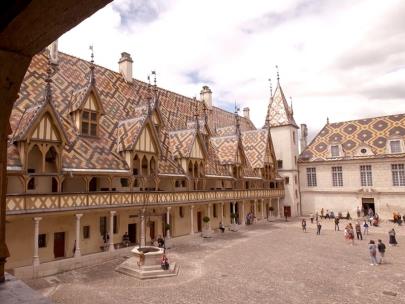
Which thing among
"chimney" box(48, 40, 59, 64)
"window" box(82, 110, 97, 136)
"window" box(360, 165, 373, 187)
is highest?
"chimney" box(48, 40, 59, 64)

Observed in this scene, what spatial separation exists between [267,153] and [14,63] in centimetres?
3534

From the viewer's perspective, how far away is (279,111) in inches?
1751

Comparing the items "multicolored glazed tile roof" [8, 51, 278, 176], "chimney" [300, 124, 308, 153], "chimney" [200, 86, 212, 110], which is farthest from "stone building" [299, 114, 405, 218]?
"chimney" [200, 86, 212, 110]

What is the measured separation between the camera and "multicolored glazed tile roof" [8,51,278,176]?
17156mm

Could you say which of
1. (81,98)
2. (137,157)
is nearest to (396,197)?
(137,157)

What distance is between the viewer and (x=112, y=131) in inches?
847

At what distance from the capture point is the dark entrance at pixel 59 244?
659 inches

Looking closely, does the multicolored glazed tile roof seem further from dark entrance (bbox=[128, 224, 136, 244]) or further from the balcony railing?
dark entrance (bbox=[128, 224, 136, 244])

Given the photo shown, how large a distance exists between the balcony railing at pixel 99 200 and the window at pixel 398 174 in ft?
68.2

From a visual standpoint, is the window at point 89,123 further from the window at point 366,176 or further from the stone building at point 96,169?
the window at point 366,176

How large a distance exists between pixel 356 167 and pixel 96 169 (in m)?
31.6

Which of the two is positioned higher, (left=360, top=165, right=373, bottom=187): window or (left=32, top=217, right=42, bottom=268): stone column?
(left=360, top=165, right=373, bottom=187): window

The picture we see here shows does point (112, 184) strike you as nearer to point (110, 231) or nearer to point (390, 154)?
point (110, 231)

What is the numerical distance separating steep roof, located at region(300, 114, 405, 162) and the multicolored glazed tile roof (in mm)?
13197
